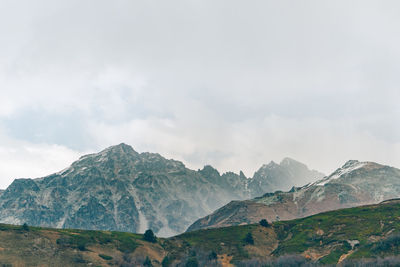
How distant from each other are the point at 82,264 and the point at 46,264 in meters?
A: 17.3

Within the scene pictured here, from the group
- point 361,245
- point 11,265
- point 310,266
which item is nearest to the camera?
point 11,265

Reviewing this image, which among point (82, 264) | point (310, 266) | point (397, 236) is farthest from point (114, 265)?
point (397, 236)

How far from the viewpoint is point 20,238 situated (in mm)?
194000

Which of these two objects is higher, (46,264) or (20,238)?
(20,238)

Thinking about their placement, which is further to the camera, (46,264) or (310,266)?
(310,266)

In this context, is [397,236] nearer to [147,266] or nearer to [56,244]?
[147,266]

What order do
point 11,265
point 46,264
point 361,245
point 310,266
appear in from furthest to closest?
point 361,245
point 310,266
point 46,264
point 11,265

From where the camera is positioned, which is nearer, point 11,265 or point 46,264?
point 11,265

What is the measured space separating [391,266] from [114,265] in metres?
134

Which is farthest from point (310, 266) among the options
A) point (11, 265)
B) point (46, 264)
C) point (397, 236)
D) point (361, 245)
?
point (11, 265)

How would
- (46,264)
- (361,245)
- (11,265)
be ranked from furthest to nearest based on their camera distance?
(361,245), (46,264), (11,265)

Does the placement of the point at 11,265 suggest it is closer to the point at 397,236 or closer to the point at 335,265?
the point at 335,265

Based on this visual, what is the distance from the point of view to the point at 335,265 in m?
182

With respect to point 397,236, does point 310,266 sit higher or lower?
lower
